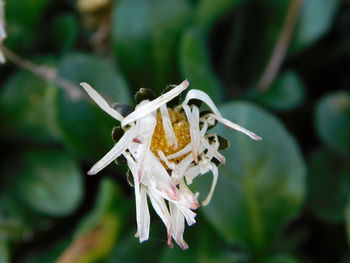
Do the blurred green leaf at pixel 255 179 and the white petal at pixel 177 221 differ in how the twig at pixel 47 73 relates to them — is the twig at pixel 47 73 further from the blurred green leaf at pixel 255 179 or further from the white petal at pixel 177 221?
the white petal at pixel 177 221

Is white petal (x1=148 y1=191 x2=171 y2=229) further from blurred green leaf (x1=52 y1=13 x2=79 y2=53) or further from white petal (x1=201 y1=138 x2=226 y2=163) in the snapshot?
blurred green leaf (x1=52 y1=13 x2=79 y2=53)

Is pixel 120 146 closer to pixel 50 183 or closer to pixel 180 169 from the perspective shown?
pixel 180 169

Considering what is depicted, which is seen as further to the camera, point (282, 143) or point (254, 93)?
point (254, 93)

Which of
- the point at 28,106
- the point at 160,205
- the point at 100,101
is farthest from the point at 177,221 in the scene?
the point at 28,106

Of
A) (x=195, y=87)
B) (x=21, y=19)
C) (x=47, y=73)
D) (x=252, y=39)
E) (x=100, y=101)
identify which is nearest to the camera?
(x=100, y=101)

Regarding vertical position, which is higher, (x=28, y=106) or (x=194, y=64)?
(x=28, y=106)

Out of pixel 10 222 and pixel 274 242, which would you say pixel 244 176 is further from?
pixel 10 222

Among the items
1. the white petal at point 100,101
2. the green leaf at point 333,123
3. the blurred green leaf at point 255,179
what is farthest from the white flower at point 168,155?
the green leaf at point 333,123

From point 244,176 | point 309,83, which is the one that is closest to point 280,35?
point 309,83
